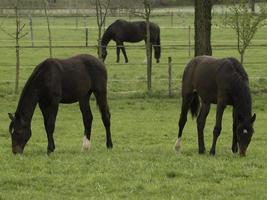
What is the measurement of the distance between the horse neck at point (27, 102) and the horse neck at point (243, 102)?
12.5ft

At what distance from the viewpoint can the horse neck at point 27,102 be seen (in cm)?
1244

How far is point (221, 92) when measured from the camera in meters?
12.5

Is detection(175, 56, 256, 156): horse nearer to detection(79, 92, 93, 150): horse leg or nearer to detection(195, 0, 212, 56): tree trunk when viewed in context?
detection(79, 92, 93, 150): horse leg

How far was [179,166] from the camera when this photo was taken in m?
10.6

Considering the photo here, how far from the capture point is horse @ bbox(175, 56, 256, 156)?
12148mm

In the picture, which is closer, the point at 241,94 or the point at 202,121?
the point at 241,94

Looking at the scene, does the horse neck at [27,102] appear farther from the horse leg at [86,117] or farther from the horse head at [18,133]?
→ the horse leg at [86,117]

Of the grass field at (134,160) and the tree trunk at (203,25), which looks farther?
the tree trunk at (203,25)

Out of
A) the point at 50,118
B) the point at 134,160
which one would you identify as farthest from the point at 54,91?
the point at 134,160

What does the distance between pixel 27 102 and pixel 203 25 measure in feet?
46.4

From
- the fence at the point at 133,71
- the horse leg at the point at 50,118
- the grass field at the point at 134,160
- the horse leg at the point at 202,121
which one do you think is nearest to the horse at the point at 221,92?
the horse leg at the point at 202,121

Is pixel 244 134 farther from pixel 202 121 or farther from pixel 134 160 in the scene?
pixel 134 160

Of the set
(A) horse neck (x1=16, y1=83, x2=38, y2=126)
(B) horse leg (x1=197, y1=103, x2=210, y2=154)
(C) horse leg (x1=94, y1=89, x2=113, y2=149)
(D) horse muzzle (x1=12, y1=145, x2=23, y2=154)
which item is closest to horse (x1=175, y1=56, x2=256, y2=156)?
(B) horse leg (x1=197, y1=103, x2=210, y2=154)

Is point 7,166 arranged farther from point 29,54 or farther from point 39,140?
point 29,54
